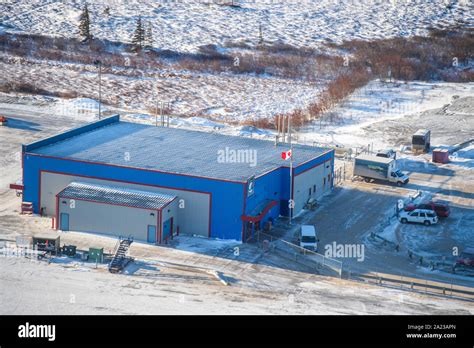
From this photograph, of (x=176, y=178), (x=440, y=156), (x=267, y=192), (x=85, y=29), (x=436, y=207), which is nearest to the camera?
(x=176, y=178)

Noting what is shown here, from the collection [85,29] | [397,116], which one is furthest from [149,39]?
→ [397,116]

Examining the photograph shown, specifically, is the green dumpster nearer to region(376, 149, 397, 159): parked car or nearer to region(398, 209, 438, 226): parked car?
region(398, 209, 438, 226): parked car

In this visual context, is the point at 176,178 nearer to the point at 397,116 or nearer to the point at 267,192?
the point at 267,192

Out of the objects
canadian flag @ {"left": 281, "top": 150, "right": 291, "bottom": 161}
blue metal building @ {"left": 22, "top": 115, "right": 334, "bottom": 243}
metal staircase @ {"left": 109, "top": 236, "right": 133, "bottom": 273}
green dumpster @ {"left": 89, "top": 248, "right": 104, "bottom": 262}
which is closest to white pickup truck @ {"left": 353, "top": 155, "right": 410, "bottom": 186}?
blue metal building @ {"left": 22, "top": 115, "right": 334, "bottom": 243}

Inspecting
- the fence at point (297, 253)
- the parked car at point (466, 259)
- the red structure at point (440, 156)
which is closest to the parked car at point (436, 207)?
the parked car at point (466, 259)
